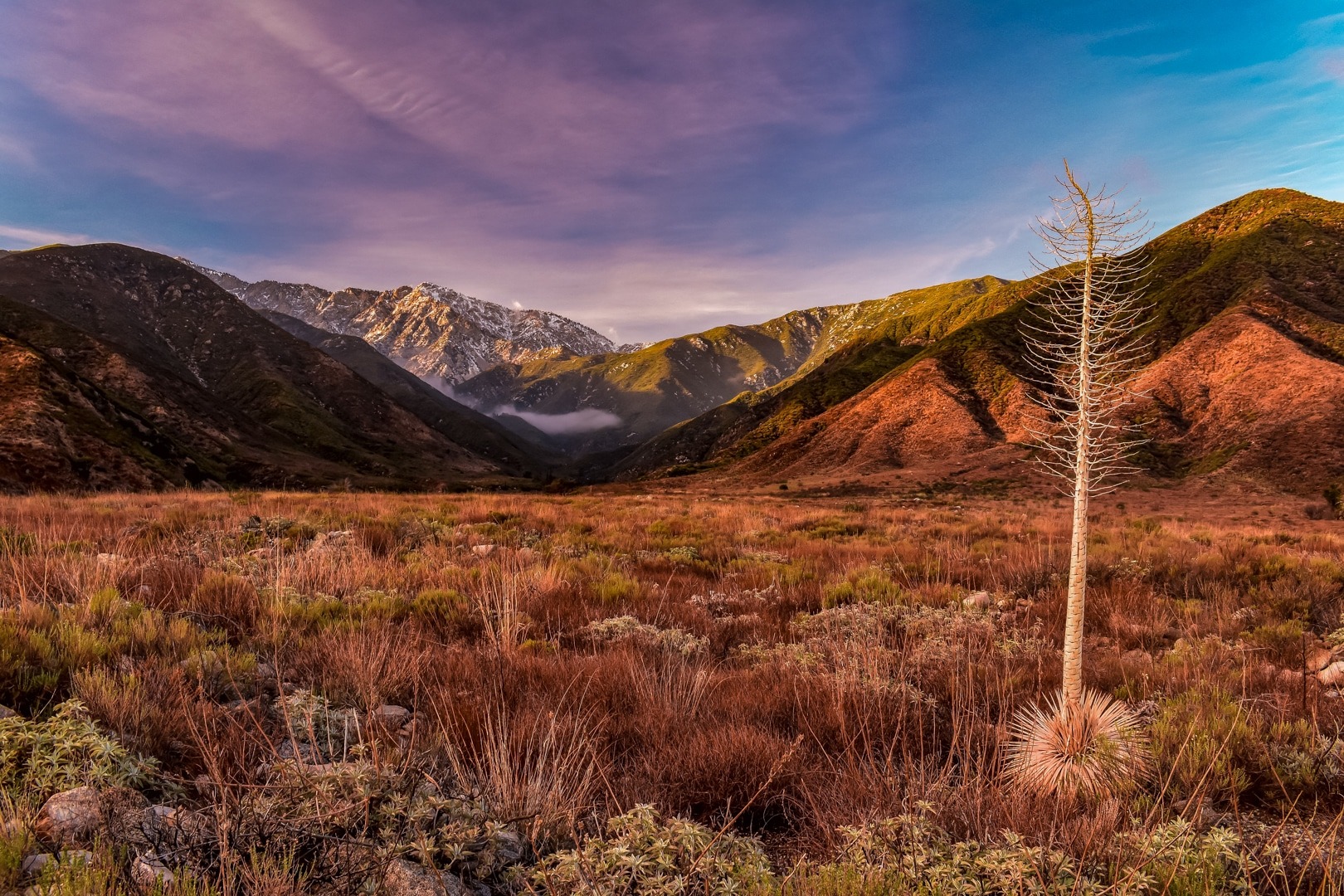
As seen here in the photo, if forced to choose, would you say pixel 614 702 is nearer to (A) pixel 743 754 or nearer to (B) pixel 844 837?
(A) pixel 743 754

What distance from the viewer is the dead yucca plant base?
104 inches

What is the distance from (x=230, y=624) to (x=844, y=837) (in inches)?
209

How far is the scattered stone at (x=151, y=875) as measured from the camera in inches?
64.8

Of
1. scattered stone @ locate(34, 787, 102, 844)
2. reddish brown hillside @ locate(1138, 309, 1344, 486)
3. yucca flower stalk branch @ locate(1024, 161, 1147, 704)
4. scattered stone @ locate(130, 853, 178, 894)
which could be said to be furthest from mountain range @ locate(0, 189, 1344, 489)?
scattered stone @ locate(34, 787, 102, 844)

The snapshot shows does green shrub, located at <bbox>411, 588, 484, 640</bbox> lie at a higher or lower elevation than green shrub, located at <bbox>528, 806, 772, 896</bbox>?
lower

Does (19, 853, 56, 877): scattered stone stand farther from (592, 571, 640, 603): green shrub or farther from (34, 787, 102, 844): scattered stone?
(592, 571, 640, 603): green shrub

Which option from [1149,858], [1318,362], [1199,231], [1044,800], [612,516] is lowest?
[612,516]

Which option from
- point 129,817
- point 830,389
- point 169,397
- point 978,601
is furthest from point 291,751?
point 830,389

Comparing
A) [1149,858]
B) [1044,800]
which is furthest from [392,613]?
[1149,858]

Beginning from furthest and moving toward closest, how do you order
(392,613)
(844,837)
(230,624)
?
(392,613) → (230,624) → (844,837)

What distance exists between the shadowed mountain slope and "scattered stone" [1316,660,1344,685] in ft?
183

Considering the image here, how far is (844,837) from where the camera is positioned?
2.28 m

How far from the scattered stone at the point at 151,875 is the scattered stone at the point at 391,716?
1310 mm

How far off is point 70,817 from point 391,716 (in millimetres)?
1604
